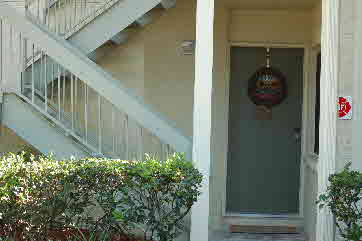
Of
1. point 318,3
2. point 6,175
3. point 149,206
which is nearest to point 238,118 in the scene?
point 318,3

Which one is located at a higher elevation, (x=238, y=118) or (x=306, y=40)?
(x=306, y=40)

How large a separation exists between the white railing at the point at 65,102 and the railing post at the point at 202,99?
524 mm

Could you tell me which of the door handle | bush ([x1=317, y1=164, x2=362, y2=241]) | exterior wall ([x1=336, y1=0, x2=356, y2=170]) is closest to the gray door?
the door handle

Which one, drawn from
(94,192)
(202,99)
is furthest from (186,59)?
(94,192)

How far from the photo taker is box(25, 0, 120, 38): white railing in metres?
8.10

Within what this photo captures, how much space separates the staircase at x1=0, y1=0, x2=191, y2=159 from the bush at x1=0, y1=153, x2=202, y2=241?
0.99m

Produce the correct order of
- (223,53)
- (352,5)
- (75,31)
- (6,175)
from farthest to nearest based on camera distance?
(223,53), (75,31), (352,5), (6,175)

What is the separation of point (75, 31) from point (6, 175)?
8.74 feet

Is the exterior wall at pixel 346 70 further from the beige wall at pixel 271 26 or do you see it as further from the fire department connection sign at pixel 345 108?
the beige wall at pixel 271 26

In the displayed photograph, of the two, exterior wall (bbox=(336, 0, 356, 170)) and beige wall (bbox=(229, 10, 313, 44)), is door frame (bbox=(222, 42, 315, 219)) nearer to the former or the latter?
beige wall (bbox=(229, 10, 313, 44))

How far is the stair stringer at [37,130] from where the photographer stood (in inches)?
279

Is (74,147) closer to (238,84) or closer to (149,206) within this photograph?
(149,206)

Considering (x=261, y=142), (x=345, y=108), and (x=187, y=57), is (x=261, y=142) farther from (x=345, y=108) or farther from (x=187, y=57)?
(x=345, y=108)

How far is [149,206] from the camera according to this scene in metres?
6.00
